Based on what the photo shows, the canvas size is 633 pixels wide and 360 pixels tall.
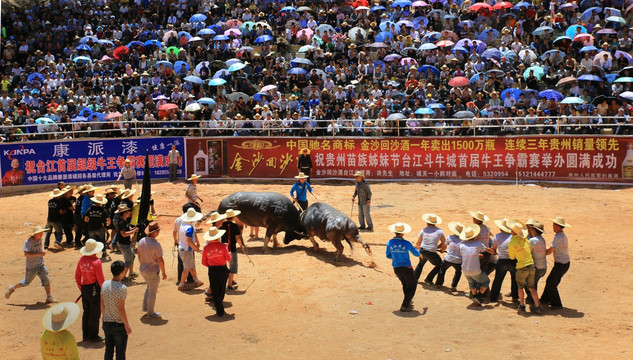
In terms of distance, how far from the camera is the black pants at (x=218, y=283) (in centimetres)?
1274

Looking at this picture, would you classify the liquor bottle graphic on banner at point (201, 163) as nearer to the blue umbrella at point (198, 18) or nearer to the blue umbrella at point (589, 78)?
the blue umbrella at point (198, 18)

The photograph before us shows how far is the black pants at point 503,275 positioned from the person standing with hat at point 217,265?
16.8ft

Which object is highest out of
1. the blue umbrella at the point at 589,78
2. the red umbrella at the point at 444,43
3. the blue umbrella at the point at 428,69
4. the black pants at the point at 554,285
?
the red umbrella at the point at 444,43

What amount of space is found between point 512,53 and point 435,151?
20.6 ft

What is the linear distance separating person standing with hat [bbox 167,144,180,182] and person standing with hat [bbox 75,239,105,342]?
1559 cm

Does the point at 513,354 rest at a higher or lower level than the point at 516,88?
lower

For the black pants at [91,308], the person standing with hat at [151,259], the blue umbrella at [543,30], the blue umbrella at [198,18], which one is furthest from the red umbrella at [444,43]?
the black pants at [91,308]

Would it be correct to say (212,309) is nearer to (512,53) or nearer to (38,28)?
(512,53)

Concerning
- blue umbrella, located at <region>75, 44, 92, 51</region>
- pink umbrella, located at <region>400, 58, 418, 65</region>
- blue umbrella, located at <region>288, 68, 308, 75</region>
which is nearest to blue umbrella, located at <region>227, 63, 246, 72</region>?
blue umbrella, located at <region>288, 68, 308, 75</region>

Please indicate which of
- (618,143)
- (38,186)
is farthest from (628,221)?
(38,186)

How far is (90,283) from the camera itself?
11.5m

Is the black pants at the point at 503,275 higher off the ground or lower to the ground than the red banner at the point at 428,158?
lower

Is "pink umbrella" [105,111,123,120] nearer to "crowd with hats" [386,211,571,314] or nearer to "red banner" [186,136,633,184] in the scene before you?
"red banner" [186,136,633,184]

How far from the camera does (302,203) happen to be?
18953 millimetres
